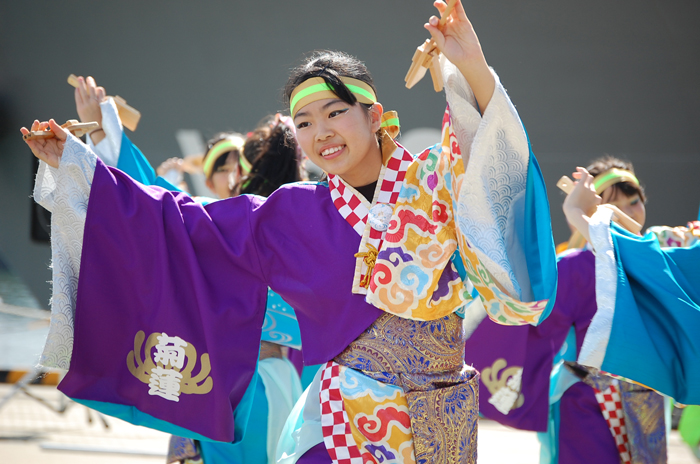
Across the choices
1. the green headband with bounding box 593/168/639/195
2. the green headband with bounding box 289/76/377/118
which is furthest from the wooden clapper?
the green headband with bounding box 593/168/639/195

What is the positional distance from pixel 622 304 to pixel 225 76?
3.99 meters

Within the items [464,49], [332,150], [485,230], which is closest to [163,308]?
[332,150]

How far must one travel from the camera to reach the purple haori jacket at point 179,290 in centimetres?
160

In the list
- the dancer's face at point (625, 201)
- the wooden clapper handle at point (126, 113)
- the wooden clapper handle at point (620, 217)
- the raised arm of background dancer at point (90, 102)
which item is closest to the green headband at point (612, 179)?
the dancer's face at point (625, 201)

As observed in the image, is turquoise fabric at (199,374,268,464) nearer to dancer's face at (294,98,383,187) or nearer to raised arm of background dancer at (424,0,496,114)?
dancer's face at (294,98,383,187)

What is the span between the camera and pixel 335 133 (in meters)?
1.50

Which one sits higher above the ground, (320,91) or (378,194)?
(320,91)

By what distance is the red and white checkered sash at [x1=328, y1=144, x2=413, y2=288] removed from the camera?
4.90 ft

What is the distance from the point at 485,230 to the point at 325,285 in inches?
15.8

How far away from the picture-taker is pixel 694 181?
4.66 metres

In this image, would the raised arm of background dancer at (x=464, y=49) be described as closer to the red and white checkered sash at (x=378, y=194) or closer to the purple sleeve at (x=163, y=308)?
the red and white checkered sash at (x=378, y=194)

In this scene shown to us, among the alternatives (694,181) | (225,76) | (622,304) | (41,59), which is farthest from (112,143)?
(694,181)

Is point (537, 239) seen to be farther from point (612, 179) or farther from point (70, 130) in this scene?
point (612, 179)

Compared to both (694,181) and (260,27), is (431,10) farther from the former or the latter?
(694,181)
